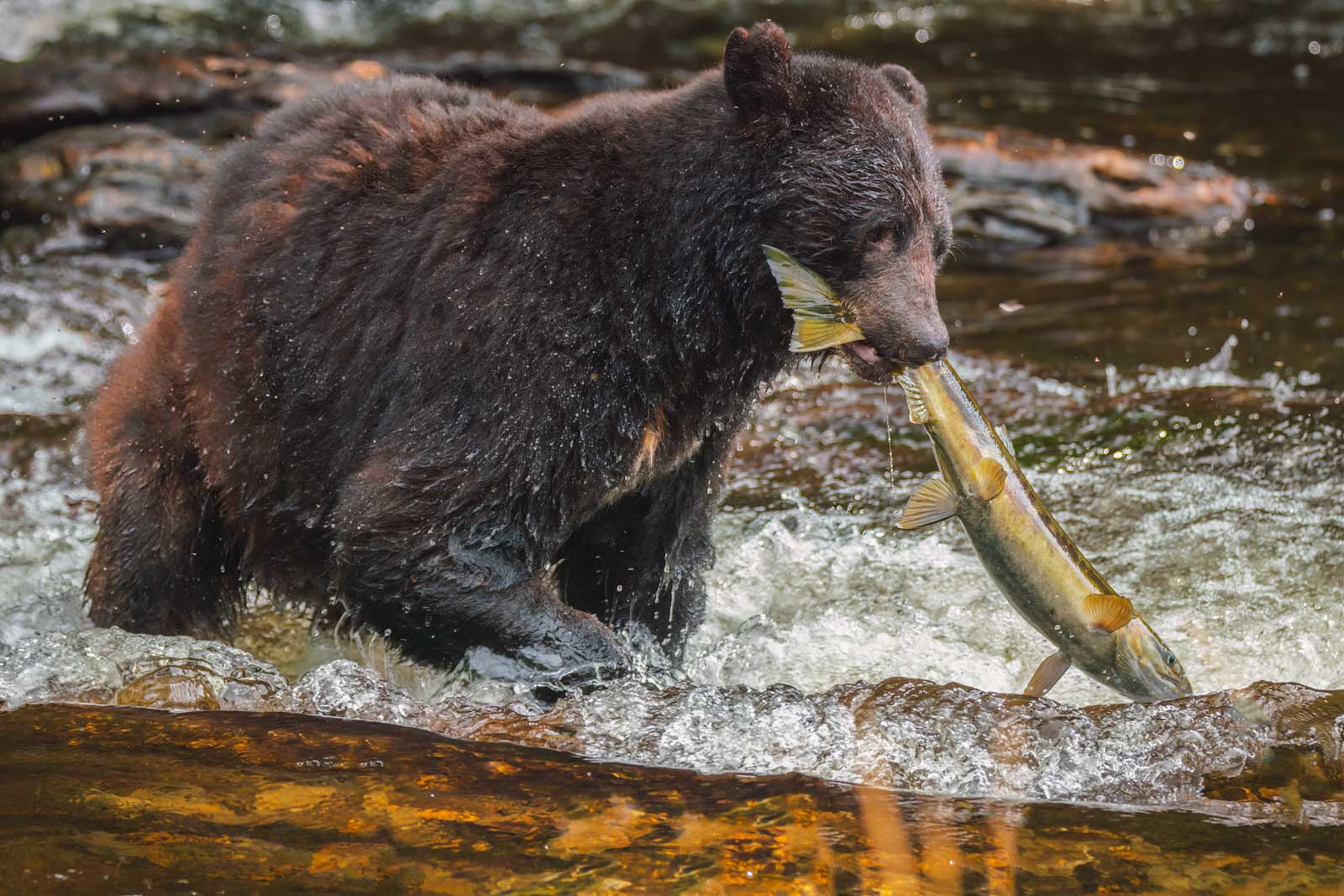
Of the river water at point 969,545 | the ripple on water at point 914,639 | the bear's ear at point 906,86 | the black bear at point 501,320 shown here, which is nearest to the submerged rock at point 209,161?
the river water at point 969,545

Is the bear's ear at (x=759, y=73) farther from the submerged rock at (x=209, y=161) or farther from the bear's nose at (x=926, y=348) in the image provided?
the submerged rock at (x=209, y=161)

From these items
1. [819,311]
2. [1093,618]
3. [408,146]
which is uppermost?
[408,146]

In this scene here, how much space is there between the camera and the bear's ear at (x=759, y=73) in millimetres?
4336

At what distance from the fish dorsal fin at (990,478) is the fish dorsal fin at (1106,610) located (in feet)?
1.25

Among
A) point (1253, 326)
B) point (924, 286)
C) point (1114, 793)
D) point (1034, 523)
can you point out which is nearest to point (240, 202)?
point (924, 286)

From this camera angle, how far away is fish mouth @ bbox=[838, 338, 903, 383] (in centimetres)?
432

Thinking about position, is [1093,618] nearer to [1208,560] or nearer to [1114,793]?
[1114,793]

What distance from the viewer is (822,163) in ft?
14.3

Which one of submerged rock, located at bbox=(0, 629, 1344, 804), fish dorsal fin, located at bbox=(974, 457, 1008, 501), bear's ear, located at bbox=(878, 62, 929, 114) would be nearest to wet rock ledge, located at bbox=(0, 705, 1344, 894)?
submerged rock, located at bbox=(0, 629, 1344, 804)

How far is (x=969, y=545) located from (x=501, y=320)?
2.74 metres

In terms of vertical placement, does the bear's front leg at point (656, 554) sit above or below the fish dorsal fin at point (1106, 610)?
below

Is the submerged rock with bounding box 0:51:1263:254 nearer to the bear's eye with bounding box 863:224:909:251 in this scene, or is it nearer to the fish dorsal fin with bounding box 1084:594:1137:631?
the bear's eye with bounding box 863:224:909:251

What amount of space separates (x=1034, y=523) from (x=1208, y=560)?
6.87 feet

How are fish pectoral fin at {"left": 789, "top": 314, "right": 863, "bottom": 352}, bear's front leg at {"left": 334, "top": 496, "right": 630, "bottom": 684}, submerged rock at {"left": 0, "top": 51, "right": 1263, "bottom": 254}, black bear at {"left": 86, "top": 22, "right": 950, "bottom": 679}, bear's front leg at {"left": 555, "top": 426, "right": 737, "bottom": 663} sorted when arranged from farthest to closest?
submerged rock at {"left": 0, "top": 51, "right": 1263, "bottom": 254} → bear's front leg at {"left": 555, "top": 426, "right": 737, "bottom": 663} → bear's front leg at {"left": 334, "top": 496, "right": 630, "bottom": 684} → black bear at {"left": 86, "top": 22, "right": 950, "bottom": 679} → fish pectoral fin at {"left": 789, "top": 314, "right": 863, "bottom": 352}
